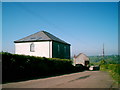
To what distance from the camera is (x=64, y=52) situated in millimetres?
36656

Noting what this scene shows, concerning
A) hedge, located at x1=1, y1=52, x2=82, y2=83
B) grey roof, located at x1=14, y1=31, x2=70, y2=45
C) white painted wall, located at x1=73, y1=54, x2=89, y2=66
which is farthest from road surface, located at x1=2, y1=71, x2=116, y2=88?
white painted wall, located at x1=73, y1=54, x2=89, y2=66

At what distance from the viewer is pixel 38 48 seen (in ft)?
102

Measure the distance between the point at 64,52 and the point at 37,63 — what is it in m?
20.0

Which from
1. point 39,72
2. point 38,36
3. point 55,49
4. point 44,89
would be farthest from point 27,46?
point 44,89

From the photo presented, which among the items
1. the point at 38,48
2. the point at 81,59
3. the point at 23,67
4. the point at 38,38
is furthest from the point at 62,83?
the point at 81,59

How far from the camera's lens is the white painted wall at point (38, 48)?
97.7 feet

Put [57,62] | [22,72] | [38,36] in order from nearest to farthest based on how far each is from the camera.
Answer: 1. [22,72]
2. [57,62]
3. [38,36]

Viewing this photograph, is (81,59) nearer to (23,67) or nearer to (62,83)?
(23,67)

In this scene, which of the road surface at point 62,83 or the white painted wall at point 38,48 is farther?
the white painted wall at point 38,48

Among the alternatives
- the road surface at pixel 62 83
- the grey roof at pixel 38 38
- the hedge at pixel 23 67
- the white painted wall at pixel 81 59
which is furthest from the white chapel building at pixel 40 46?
the white painted wall at pixel 81 59

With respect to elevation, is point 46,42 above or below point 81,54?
above

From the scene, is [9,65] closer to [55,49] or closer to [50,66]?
[50,66]

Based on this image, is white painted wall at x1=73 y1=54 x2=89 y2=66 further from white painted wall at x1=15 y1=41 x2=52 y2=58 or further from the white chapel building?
white painted wall at x1=15 y1=41 x2=52 y2=58

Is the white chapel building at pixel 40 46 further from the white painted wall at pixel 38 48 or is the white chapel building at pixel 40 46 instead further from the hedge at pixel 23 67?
the hedge at pixel 23 67
